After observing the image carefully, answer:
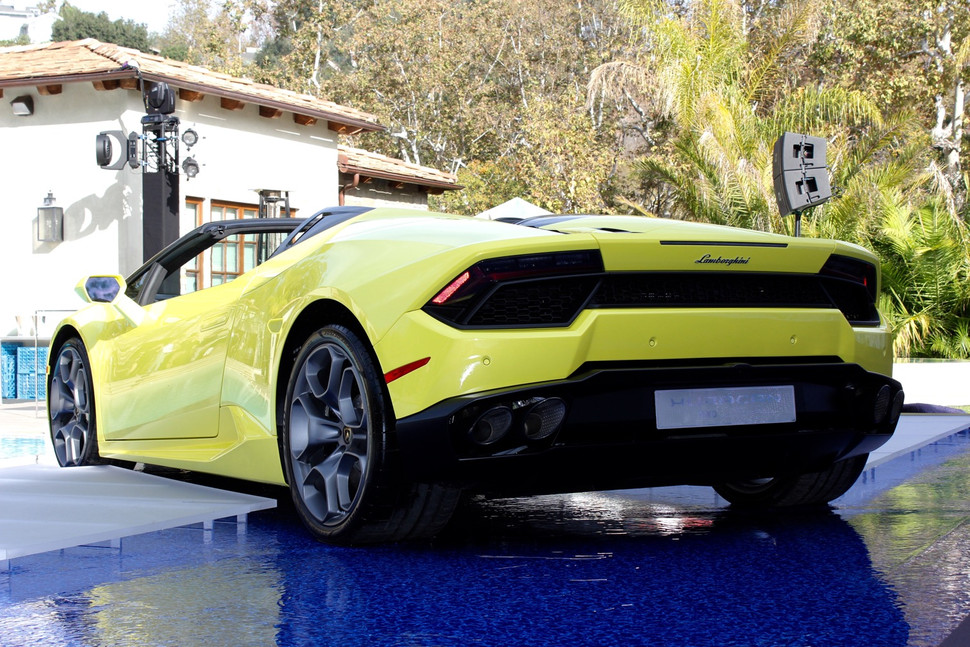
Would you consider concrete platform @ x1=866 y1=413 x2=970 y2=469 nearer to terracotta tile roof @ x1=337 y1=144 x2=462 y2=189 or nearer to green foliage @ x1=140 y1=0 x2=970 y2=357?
green foliage @ x1=140 y1=0 x2=970 y2=357

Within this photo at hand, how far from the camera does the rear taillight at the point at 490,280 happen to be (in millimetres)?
3619

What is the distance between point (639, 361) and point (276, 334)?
1.34 metres

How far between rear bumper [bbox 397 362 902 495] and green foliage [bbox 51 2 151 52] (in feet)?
197

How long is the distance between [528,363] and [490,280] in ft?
0.90

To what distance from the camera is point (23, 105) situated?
54.0 ft

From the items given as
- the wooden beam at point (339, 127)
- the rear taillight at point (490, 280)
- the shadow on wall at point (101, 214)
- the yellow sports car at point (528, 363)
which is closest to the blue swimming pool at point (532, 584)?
the yellow sports car at point (528, 363)

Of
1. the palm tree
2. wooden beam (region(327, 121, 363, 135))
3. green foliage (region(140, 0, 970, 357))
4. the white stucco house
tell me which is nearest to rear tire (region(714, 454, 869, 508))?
the white stucco house

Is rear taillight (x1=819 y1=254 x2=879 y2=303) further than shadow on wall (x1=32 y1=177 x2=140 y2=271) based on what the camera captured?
No

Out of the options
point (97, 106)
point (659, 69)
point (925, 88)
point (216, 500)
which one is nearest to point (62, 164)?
point (97, 106)

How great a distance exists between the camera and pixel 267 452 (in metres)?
4.37

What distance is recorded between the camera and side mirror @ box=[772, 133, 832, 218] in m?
10.8

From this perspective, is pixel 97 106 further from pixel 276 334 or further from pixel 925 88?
pixel 925 88

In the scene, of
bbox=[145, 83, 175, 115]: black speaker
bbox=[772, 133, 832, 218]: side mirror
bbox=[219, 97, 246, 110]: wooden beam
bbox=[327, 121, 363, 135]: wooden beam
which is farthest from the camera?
bbox=[327, 121, 363, 135]: wooden beam

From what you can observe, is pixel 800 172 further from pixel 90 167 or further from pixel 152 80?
pixel 90 167
